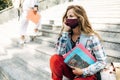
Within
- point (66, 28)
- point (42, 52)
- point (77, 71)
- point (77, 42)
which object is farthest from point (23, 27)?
point (77, 71)

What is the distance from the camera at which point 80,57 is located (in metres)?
3.13

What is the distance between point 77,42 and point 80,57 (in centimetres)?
26

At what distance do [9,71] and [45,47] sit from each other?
1.31 metres

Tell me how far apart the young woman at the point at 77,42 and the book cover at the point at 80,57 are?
2.0 inches

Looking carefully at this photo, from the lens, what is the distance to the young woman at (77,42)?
3111mm

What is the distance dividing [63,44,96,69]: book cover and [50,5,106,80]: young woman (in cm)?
5

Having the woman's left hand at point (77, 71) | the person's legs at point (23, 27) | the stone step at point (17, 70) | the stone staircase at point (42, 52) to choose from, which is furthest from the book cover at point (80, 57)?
the person's legs at point (23, 27)

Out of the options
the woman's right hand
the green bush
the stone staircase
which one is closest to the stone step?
the stone staircase

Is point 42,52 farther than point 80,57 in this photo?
Yes

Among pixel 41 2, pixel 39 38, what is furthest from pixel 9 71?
pixel 41 2

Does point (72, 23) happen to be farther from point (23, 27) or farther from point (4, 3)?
point (4, 3)

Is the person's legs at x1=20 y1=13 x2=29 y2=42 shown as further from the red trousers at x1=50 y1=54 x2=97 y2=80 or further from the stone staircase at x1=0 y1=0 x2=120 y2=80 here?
the red trousers at x1=50 y1=54 x2=97 y2=80

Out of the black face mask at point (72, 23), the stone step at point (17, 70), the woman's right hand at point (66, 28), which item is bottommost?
the stone step at point (17, 70)

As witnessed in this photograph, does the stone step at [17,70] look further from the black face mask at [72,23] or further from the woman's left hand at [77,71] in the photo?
the black face mask at [72,23]
